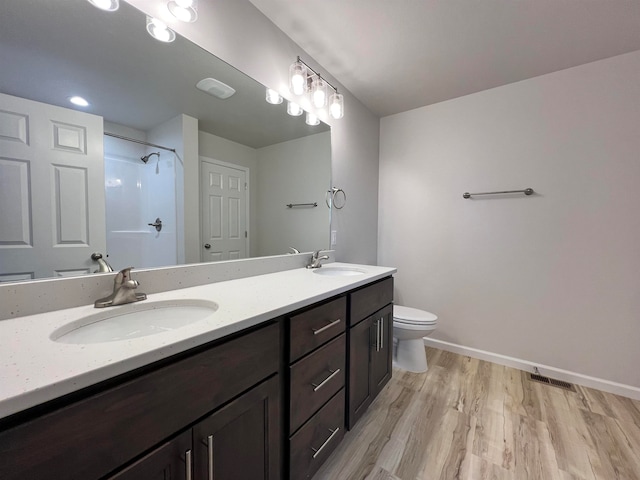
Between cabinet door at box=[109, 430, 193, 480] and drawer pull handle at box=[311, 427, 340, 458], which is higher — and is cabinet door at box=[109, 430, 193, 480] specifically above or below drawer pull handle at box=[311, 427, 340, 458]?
above

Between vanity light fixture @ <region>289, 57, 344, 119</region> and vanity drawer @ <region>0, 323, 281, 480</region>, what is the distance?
1488 mm

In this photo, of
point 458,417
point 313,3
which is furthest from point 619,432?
point 313,3

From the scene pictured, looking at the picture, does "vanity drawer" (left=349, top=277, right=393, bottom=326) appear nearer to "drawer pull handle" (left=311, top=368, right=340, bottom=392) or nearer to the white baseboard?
"drawer pull handle" (left=311, top=368, right=340, bottom=392)

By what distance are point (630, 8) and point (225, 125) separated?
7.06 feet

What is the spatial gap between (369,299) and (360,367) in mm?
344

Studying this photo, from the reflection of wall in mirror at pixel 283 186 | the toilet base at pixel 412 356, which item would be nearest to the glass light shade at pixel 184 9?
the reflection of wall in mirror at pixel 283 186

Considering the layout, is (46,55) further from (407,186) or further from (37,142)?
(407,186)

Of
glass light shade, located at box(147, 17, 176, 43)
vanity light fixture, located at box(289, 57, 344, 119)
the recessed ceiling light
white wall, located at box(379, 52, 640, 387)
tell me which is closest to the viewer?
the recessed ceiling light

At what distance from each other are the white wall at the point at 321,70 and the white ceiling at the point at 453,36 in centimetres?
11

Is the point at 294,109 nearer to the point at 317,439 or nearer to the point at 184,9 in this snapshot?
the point at 184,9

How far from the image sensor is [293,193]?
1.69 metres

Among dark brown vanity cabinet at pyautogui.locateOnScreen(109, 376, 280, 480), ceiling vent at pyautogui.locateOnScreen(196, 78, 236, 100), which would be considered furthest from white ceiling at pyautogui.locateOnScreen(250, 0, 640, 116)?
dark brown vanity cabinet at pyautogui.locateOnScreen(109, 376, 280, 480)

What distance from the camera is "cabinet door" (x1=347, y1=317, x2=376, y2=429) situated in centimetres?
122

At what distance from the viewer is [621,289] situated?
1.66 metres
